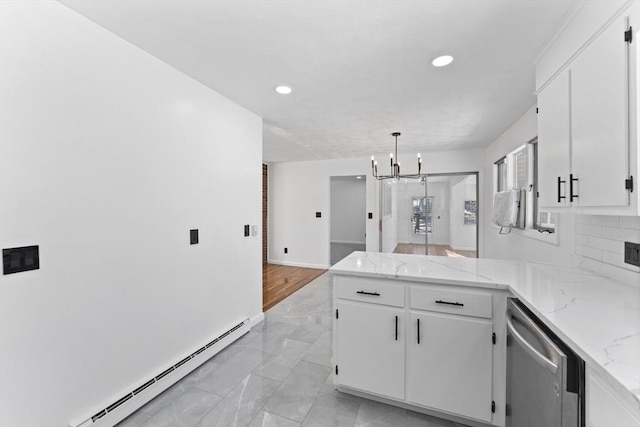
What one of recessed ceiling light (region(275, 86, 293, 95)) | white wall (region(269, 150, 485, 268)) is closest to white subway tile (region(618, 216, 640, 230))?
recessed ceiling light (region(275, 86, 293, 95))

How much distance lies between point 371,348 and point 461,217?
13.4ft

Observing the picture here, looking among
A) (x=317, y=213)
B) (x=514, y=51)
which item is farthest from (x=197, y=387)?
(x=317, y=213)

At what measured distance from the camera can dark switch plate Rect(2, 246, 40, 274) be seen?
1256 mm

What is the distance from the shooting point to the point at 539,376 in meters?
1.12

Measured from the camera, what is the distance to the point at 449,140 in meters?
4.27

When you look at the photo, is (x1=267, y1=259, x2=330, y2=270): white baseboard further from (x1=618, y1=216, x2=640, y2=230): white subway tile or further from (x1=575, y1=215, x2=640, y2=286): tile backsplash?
(x1=618, y1=216, x2=640, y2=230): white subway tile

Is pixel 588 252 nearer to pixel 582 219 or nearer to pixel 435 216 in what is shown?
pixel 582 219

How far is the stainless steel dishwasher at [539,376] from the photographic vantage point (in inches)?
36.4

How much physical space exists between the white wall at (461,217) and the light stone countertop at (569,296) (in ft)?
10.7

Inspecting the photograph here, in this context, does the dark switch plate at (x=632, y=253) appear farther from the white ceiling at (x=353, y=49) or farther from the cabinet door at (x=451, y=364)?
the white ceiling at (x=353, y=49)

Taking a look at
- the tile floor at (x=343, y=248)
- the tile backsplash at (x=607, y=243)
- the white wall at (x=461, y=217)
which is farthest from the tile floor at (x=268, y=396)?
the tile floor at (x=343, y=248)

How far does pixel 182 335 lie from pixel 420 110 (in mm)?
3117

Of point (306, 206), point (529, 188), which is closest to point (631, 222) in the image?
point (529, 188)

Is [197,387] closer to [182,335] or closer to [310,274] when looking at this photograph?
[182,335]
